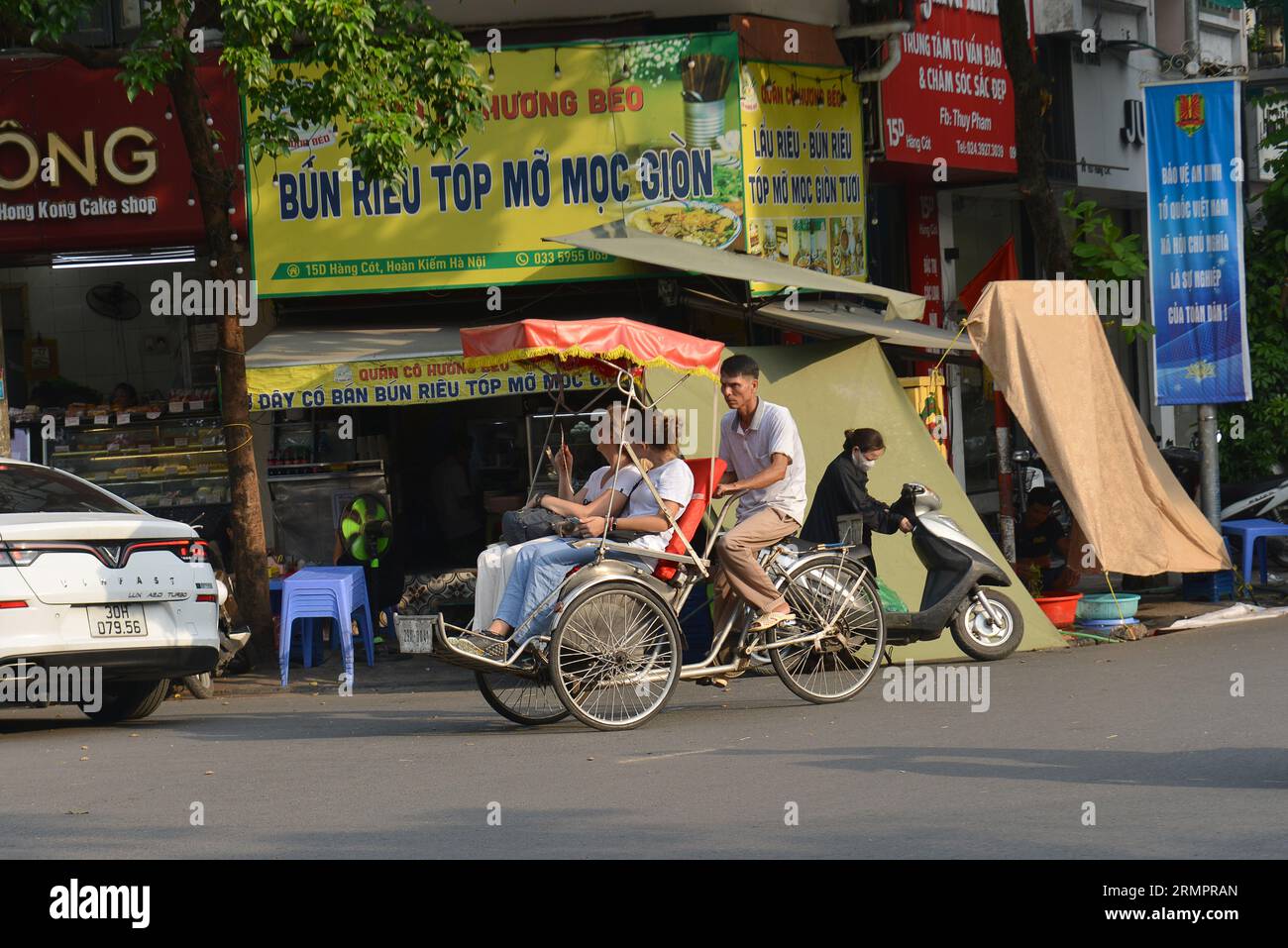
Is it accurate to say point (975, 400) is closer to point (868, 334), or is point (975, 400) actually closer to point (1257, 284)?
point (1257, 284)

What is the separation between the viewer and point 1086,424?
13758 mm

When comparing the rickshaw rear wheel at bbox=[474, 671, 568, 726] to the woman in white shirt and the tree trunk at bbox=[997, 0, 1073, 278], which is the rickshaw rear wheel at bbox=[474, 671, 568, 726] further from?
the tree trunk at bbox=[997, 0, 1073, 278]

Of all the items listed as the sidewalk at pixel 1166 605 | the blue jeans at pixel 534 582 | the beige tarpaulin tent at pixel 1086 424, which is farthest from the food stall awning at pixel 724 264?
the blue jeans at pixel 534 582

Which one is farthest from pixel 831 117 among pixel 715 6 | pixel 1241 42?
pixel 1241 42

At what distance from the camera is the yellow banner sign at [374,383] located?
14.6m

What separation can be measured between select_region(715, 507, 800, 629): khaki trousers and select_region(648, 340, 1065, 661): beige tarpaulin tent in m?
3.08

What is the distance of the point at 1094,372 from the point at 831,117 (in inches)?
176

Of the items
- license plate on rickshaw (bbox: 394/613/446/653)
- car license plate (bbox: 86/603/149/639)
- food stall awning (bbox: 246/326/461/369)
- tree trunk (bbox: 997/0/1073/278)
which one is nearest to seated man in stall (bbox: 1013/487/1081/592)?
tree trunk (bbox: 997/0/1073/278)

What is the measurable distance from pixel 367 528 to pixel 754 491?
5403 millimetres

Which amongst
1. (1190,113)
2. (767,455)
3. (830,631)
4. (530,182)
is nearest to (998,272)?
(1190,113)

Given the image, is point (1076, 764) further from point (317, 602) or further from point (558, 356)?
point (317, 602)

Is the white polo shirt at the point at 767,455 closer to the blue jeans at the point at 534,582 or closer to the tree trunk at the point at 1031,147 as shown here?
the blue jeans at the point at 534,582

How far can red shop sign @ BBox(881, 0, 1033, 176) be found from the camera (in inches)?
704

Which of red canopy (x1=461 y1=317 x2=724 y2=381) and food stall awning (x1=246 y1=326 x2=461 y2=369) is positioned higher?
food stall awning (x1=246 y1=326 x2=461 y2=369)
